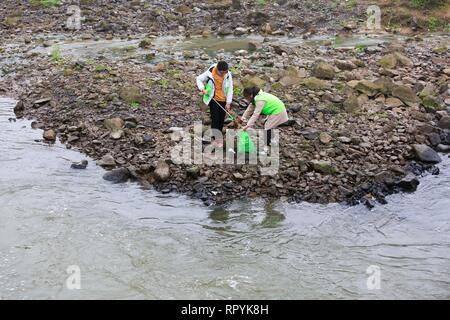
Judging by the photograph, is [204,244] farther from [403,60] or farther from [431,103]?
[403,60]

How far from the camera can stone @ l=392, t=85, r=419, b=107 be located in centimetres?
1456

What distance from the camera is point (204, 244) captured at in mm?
9398

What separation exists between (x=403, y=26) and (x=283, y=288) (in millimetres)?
20840

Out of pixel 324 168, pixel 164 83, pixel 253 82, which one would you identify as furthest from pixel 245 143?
pixel 164 83

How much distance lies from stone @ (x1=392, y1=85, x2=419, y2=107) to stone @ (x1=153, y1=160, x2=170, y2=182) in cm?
725

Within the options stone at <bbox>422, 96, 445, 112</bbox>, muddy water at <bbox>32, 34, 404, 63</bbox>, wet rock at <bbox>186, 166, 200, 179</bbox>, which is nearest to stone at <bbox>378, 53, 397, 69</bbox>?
stone at <bbox>422, 96, 445, 112</bbox>

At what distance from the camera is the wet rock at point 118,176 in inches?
456

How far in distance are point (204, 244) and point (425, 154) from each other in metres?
6.22

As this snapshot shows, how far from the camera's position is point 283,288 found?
26.6 ft

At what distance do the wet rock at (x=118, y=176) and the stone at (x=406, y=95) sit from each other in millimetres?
8030

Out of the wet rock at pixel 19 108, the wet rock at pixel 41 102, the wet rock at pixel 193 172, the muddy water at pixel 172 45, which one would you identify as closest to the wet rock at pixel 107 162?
the wet rock at pixel 193 172

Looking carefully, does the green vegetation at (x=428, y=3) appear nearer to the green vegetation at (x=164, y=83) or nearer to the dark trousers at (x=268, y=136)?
the green vegetation at (x=164, y=83)

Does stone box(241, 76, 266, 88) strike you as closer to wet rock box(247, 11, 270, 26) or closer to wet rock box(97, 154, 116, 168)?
wet rock box(97, 154, 116, 168)

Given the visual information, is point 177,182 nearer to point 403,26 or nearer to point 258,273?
point 258,273
